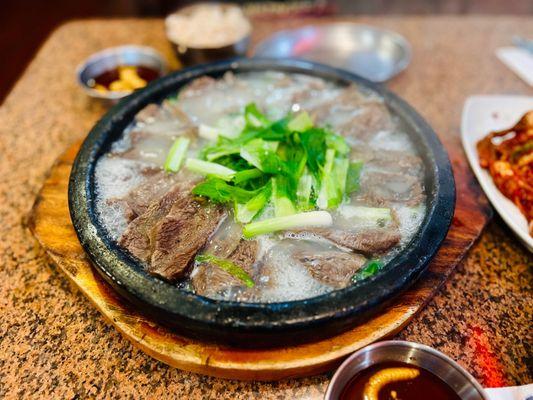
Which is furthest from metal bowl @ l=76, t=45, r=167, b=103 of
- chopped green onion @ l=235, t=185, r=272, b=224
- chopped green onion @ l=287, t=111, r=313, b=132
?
chopped green onion @ l=235, t=185, r=272, b=224

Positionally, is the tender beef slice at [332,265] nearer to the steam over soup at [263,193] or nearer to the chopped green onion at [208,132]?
the steam over soup at [263,193]

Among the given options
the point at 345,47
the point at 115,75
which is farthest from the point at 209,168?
the point at 345,47

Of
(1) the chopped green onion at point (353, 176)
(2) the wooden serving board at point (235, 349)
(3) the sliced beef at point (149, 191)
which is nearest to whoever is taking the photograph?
(2) the wooden serving board at point (235, 349)

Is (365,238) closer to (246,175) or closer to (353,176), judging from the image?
(353,176)

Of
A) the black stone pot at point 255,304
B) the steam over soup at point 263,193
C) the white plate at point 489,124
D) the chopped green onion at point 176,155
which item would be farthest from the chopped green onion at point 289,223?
the white plate at point 489,124

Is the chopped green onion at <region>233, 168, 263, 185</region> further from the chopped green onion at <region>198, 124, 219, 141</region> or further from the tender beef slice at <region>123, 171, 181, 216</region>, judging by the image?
the chopped green onion at <region>198, 124, 219, 141</region>
